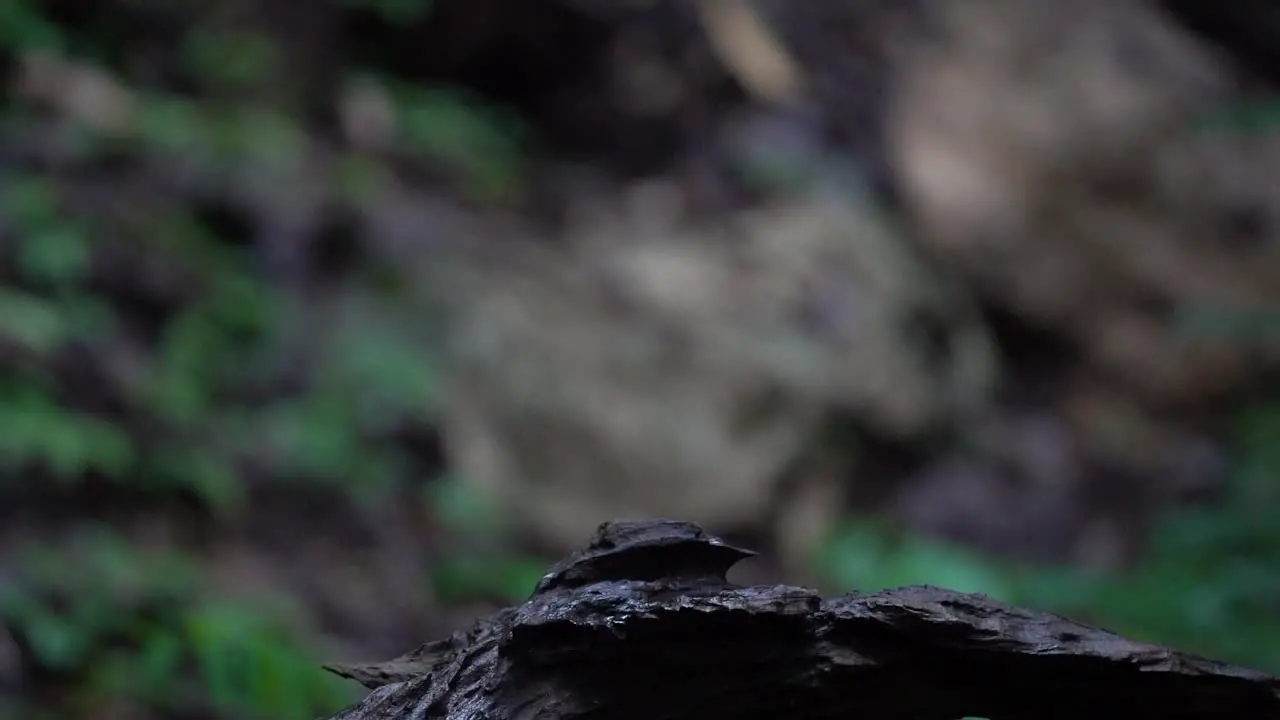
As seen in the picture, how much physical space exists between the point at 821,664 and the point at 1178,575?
3.38 m

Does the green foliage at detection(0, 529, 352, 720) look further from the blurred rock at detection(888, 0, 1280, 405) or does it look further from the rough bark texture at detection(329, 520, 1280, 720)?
the blurred rock at detection(888, 0, 1280, 405)

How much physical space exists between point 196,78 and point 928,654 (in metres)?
4.45

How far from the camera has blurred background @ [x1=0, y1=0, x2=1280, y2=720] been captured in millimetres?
3193

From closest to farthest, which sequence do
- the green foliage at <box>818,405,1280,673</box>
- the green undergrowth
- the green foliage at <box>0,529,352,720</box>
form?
the green foliage at <box>0,529,352,720</box>
the green undergrowth
the green foliage at <box>818,405,1280,673</box>

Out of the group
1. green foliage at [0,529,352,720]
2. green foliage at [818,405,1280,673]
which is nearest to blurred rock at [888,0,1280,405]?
green foliage at [818,405,1280,673]

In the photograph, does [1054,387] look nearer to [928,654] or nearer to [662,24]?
[662,24]

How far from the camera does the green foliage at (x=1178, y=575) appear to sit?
9.54 ft

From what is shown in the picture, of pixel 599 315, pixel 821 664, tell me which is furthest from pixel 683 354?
pixel 821 664

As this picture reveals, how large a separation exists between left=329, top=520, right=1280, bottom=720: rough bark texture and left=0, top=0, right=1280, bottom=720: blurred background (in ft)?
5.71

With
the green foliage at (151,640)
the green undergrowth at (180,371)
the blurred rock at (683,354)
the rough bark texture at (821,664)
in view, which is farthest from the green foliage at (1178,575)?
the rough bark texture at (821,664)

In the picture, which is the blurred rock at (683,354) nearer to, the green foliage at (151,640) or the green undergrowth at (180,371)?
the green undergrowth at (180,371)

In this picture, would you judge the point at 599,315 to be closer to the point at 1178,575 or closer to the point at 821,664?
the point at 1178,575

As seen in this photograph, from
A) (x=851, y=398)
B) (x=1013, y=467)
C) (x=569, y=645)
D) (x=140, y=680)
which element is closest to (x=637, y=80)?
(x=851, y=398)

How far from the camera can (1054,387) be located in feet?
19.0
